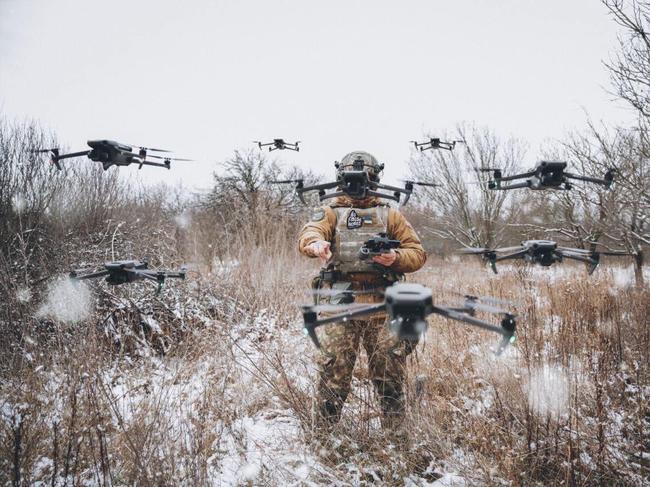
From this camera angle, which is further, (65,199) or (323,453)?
(65,199)

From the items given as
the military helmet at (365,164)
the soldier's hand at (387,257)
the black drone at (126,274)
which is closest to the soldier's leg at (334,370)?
the soldier's hand at (387,257)

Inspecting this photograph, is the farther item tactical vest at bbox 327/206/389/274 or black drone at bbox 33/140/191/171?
tactical vest at bbox 327/206/389/274

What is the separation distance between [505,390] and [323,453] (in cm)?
198

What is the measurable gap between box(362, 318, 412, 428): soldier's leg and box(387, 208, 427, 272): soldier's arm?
2.34 ft

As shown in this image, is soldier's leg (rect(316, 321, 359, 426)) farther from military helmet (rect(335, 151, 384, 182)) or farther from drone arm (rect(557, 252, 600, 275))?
drone arm (rect(557, 252, 600, 275))

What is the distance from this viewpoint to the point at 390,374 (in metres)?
2.79

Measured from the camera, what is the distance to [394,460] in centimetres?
252

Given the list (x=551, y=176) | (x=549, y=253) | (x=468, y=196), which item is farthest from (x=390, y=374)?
(x=468, y=196)

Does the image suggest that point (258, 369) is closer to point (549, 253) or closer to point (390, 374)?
point (390, 374)

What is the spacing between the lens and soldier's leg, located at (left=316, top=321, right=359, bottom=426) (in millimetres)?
2789

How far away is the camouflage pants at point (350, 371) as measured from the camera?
2771mm

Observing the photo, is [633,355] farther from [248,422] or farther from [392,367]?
[248,422]

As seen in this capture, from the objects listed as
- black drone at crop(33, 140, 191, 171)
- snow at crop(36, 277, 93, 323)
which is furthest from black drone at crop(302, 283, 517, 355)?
snow at crop(36, 277, 93, 323)

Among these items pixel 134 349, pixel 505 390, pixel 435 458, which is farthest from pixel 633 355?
pixel 134 349
